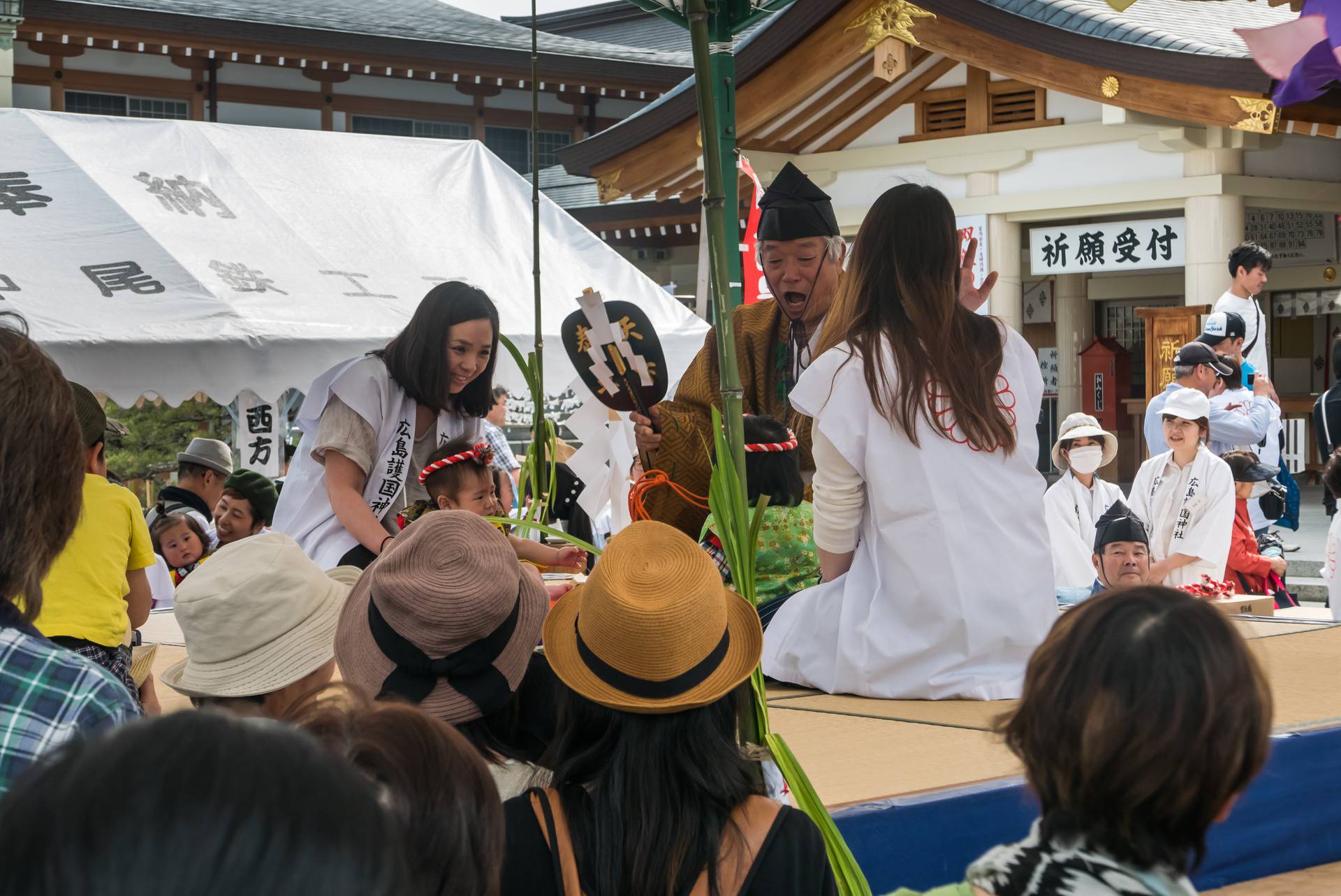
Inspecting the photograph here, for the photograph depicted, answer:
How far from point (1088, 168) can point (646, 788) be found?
26.1 ft

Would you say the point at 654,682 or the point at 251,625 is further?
the point at 251,625

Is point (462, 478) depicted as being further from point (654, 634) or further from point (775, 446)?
point (654, 634)

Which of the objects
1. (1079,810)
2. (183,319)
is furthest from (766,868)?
(183,319)

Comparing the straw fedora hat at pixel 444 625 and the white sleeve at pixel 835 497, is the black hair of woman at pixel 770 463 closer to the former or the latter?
the white sleeve at pixel 835 497

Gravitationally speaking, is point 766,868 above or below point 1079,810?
below

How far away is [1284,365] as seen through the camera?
462 inches

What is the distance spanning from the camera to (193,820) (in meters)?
0.45

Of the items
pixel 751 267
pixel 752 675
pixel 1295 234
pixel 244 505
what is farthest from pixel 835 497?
pixel 1295 234

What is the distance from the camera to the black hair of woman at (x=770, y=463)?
2.69 meters

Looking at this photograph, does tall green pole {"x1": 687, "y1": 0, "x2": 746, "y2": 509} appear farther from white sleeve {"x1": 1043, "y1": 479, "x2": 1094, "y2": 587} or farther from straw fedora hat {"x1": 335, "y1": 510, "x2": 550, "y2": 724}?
white sleeve {"x1": 1043, "y1": 479, "x2": 1094, "y2": 587}

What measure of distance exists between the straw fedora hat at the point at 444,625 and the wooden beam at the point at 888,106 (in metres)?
7.74

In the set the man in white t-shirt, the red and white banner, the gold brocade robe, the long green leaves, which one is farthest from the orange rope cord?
the man in white t-shirt

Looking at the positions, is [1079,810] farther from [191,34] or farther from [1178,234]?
[191,34]

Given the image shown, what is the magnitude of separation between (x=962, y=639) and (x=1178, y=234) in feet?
22.2
